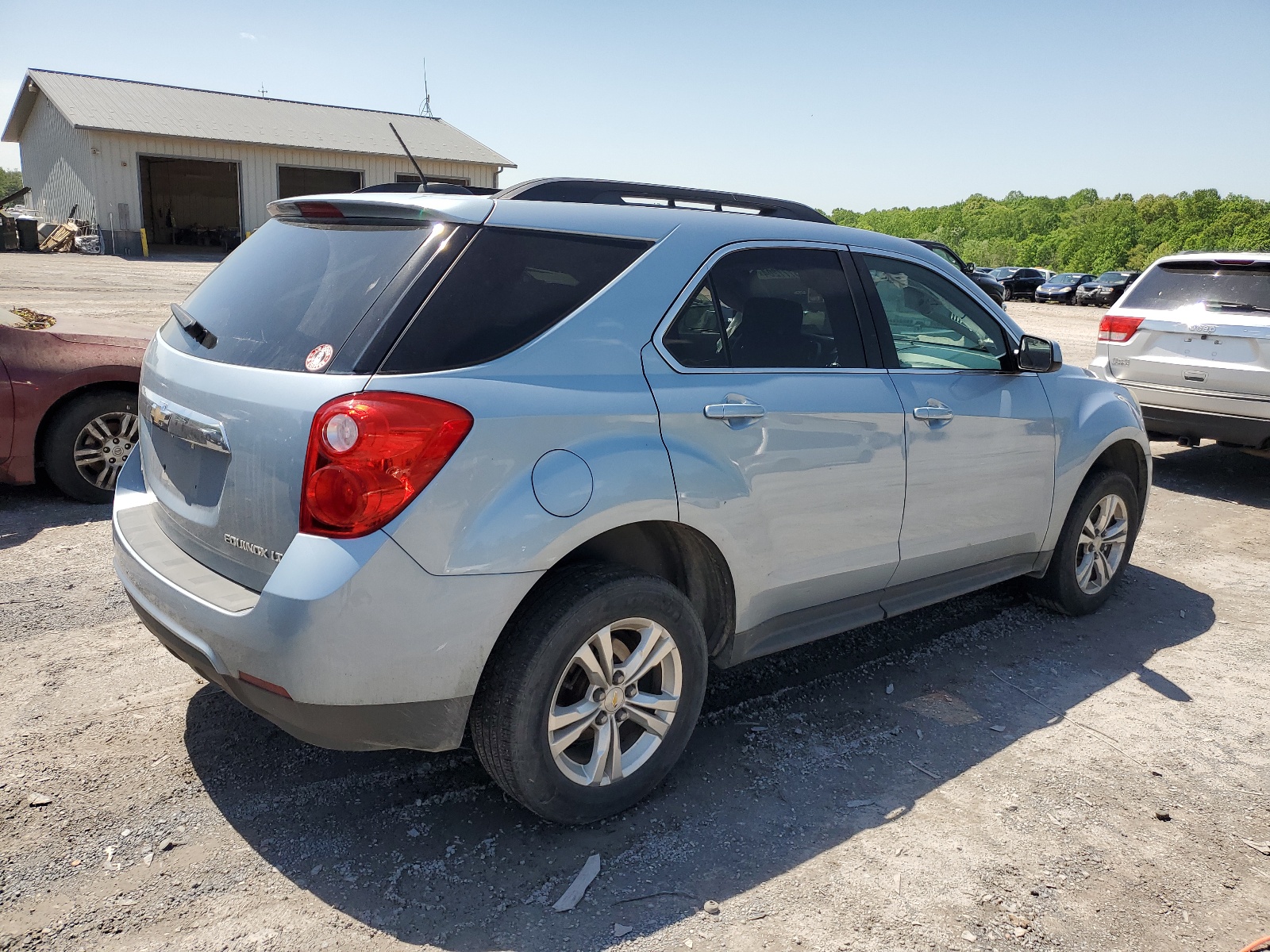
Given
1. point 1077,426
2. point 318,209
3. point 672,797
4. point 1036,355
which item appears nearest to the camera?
point 318,209

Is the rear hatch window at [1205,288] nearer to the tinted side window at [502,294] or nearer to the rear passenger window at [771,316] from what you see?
the rear passenger window at [771,316]

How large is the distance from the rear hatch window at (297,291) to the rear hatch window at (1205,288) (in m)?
7.34

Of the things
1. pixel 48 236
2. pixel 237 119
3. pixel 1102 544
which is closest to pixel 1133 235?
pixel 237 119

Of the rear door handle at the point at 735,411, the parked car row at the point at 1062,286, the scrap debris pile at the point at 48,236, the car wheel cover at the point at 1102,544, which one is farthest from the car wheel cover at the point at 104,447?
the parked car row at the point at 1062,286

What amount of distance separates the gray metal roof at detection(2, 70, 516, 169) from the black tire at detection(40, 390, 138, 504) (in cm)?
3086

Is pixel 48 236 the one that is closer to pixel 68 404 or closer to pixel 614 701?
pixel 68 404

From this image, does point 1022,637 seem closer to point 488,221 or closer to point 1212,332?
point 488,221

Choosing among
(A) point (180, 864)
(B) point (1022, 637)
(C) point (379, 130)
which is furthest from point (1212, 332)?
(C) point (379, 130)

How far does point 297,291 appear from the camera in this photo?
286 cm

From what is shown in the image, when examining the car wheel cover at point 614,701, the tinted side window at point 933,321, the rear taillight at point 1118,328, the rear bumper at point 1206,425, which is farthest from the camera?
the rear taillight at point 1118,328

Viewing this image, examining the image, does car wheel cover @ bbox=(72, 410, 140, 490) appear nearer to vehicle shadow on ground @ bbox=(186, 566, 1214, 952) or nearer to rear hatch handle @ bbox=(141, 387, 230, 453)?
vehicle shadow on ground @ bbox=(186, 566, 1214, 952)

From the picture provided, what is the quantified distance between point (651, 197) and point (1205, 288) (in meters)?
6.44

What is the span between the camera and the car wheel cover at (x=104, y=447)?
588 cm

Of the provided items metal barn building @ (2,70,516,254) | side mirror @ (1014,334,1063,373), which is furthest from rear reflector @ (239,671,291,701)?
metal barn building @ (2,70,516,254)
